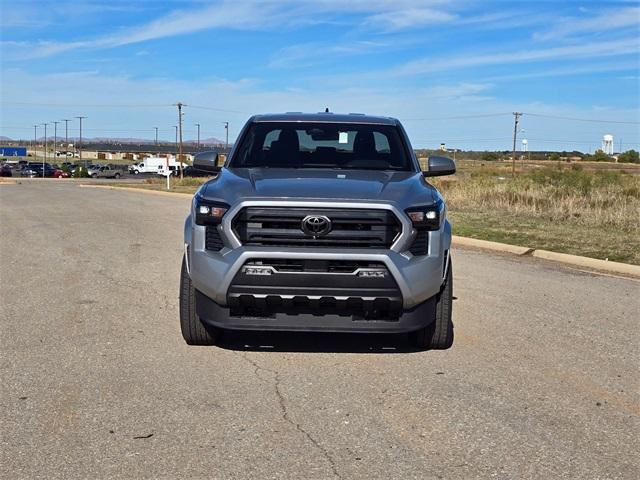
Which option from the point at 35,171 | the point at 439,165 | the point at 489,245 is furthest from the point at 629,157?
the point at 439,165

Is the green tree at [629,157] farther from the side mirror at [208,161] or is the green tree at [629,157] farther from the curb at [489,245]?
the side mirror at [208,161]

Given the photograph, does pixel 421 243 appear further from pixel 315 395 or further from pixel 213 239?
pixel 213 239

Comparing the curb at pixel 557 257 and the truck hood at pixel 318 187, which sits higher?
the truck hood at pixel 318 187

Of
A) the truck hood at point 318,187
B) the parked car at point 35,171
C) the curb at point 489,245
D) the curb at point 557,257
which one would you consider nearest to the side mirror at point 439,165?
the truck hood at point 318,187

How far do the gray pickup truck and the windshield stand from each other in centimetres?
100

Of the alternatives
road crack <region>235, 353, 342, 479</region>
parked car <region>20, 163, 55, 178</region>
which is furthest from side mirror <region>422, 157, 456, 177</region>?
parked car <region>20, 163, 55, 178</region>

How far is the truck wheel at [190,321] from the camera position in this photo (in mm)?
5727

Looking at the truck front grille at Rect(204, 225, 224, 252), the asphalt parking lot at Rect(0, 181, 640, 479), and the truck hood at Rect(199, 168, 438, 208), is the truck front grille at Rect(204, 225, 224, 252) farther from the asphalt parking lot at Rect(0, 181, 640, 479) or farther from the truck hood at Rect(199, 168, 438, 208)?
the asphalt parking lot at Rect(0, 181, 640, 479)

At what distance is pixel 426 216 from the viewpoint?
5285mm

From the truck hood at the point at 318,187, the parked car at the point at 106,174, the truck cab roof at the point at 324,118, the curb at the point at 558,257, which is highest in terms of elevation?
the truck cab roof at the point at 324,118

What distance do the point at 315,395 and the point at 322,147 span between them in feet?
9.06

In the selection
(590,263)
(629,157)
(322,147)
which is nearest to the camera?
(322,147)

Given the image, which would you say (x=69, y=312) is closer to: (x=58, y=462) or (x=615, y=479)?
(x=58, y=462)

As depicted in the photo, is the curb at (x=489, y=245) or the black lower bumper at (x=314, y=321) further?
the curb at (x=489, y=245)
